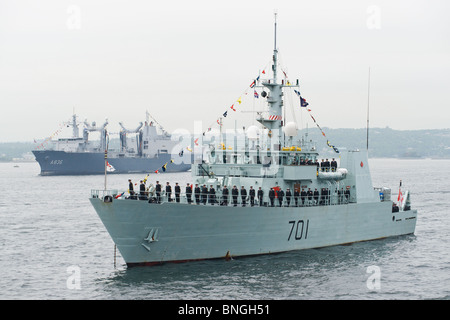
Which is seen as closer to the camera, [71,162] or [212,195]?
[212,195]

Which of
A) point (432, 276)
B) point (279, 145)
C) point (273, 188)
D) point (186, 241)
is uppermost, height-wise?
point (279, 145)

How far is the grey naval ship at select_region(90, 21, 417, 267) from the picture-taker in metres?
23.4

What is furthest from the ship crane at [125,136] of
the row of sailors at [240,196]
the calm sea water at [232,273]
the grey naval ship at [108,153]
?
the row of sailors at [240,196]

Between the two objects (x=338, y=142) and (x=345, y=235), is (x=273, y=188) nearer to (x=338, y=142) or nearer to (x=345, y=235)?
(x=345, y=235)

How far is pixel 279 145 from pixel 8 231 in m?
18.4

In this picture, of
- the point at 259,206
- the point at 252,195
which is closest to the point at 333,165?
the point at 252,195

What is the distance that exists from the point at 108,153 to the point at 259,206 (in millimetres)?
96528

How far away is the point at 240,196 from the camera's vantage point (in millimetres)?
25672

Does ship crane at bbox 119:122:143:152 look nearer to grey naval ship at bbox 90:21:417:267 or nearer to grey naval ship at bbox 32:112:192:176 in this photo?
grey naval ship at bbox 32:112:192:176

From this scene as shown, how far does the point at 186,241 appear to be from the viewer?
24.0 metres

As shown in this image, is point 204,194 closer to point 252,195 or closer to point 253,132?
point 252,195

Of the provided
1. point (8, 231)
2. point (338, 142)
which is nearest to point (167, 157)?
point (338, 142)

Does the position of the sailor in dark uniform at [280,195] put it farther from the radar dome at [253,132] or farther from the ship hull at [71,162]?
the ship hull at [71,162]

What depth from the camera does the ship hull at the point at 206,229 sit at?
23.2 meters
